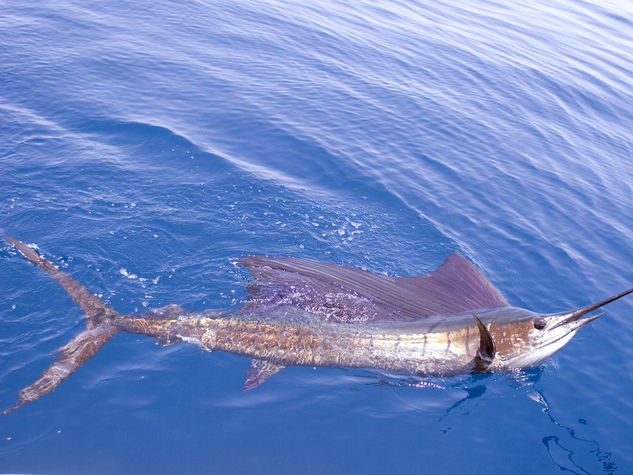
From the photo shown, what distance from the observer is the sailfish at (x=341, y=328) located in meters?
3.74

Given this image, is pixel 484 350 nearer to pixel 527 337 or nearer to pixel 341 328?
pixel 527 337

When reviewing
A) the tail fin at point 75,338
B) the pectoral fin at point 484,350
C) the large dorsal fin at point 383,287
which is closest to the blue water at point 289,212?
the tail fin at point 75,338

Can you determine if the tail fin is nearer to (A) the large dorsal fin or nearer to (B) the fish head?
(A) the large dorsal fin

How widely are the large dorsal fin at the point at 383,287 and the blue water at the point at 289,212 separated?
44 cm

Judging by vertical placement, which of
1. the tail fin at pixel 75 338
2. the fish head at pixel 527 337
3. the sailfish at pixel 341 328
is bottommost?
the tail fin at pixel 75 338

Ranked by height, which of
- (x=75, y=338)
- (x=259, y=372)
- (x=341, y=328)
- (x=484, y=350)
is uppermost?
(x=484, y=350)

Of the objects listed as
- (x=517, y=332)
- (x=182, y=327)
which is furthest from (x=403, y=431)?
(x=182, y=327)

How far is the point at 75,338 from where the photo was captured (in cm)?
387

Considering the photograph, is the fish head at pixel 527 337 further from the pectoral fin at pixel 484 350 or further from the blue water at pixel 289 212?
the blue water at pixel 289 212

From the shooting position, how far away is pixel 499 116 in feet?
30.4

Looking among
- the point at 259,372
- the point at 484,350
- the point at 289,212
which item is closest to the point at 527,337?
the point at 484,350

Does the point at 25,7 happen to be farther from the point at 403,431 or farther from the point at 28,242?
the point at 403,431

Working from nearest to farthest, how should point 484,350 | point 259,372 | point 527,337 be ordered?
point 484,350, point 527,337, point 259,372

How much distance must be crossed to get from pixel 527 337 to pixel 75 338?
10.8 ft
